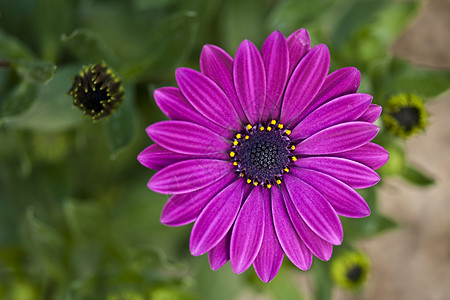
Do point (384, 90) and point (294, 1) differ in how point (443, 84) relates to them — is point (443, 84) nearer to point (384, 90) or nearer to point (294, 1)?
point (384, 90)

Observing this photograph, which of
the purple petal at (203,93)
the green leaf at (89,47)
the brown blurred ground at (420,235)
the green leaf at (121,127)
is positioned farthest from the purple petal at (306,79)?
the brown blurred ground at (420,235)

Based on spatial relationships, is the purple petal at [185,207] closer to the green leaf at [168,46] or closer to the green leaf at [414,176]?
the green leaf at [168,46]

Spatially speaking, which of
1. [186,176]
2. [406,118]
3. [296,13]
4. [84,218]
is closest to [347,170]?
[186,176]

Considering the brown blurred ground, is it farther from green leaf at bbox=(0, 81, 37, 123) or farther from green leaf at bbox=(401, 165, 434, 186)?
green leaf at bbox=(0, 81, 37, 123)

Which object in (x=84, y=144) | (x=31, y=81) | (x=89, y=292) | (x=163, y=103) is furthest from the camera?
(x=84, y=144)

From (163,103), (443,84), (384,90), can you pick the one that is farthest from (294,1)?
(163,103)

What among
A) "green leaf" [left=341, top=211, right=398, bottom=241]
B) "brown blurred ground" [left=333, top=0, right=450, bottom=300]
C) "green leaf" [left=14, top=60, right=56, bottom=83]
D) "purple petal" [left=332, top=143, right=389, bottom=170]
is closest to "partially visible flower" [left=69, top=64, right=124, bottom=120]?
"green leaf" [left=14, top=60, right=56, bottom=83]

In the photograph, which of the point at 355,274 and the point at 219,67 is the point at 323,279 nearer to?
the point at 355,274
